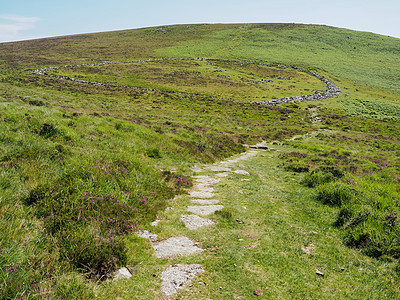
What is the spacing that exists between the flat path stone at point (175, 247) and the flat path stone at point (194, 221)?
2.26 ft

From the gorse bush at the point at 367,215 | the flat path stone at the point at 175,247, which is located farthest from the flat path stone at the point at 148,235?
the gorse bush at the point at 367,215

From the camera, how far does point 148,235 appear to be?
5977 mm

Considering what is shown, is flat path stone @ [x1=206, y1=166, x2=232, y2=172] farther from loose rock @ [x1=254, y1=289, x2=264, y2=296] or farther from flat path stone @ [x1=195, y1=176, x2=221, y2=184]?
loose rock @ [x1=254, y1=289, x2=264, y2=296]

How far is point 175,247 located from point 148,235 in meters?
0.85

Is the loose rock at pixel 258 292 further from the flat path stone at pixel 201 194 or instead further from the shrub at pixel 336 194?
the shrub at pixel 336 194

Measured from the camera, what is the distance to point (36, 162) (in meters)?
7.32

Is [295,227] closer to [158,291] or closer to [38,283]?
[158,291]

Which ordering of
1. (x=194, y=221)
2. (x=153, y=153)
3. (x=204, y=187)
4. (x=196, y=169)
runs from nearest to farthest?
(x=194, y=221) → (x=204, y=187) → (x=153, y=153) → (x=196, y=169)

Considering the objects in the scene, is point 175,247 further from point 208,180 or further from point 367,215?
point 367,215

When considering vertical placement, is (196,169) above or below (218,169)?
above

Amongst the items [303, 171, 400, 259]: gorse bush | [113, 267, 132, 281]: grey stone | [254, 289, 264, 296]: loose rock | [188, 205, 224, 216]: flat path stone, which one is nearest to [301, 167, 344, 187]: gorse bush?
[303, 171, 400, 259]: gorse bush

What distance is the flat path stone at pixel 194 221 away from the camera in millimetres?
6717

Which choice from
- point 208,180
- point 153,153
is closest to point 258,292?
point 208,180

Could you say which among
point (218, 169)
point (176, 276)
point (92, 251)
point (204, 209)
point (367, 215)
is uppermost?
point (92, 251)
